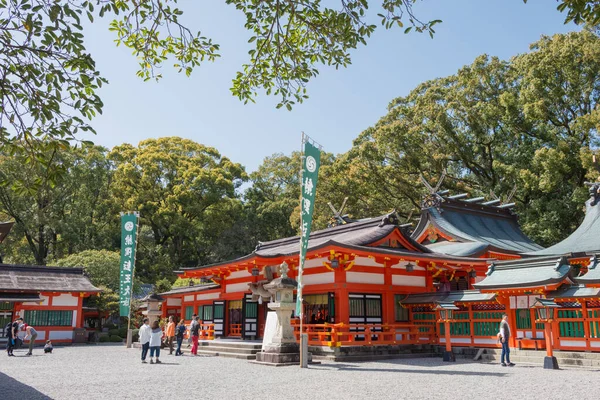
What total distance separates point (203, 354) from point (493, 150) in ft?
76.7

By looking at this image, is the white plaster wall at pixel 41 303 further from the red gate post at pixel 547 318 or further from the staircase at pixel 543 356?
the red gate post at pixel 547 318

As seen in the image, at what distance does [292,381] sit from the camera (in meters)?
10.9

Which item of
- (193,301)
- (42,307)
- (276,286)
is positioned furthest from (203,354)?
(42,307)

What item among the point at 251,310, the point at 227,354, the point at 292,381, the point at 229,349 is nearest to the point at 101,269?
the point at 251,310

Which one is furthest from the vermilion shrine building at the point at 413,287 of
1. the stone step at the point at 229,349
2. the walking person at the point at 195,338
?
the walking person at the point at 195,338

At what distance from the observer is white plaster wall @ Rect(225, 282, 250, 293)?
21781 millimetres

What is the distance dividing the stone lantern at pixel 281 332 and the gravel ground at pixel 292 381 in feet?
2.26

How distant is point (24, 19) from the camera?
18.5 ft

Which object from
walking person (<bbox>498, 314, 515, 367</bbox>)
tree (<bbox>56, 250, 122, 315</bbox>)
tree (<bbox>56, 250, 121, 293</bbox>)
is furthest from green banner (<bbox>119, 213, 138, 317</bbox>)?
walking person (<bbox>498, 314, 515, 367</bbox>)

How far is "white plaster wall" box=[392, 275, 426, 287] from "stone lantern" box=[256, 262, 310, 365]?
5183 millimetres

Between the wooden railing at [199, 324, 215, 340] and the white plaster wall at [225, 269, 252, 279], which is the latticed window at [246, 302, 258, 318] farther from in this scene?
the wooden railing at [199, 324, 215, 340]

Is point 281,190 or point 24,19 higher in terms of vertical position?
point 281,190

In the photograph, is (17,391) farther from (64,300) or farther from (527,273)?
(64,300)

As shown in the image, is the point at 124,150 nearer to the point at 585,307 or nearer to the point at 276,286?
the point at 276,286
